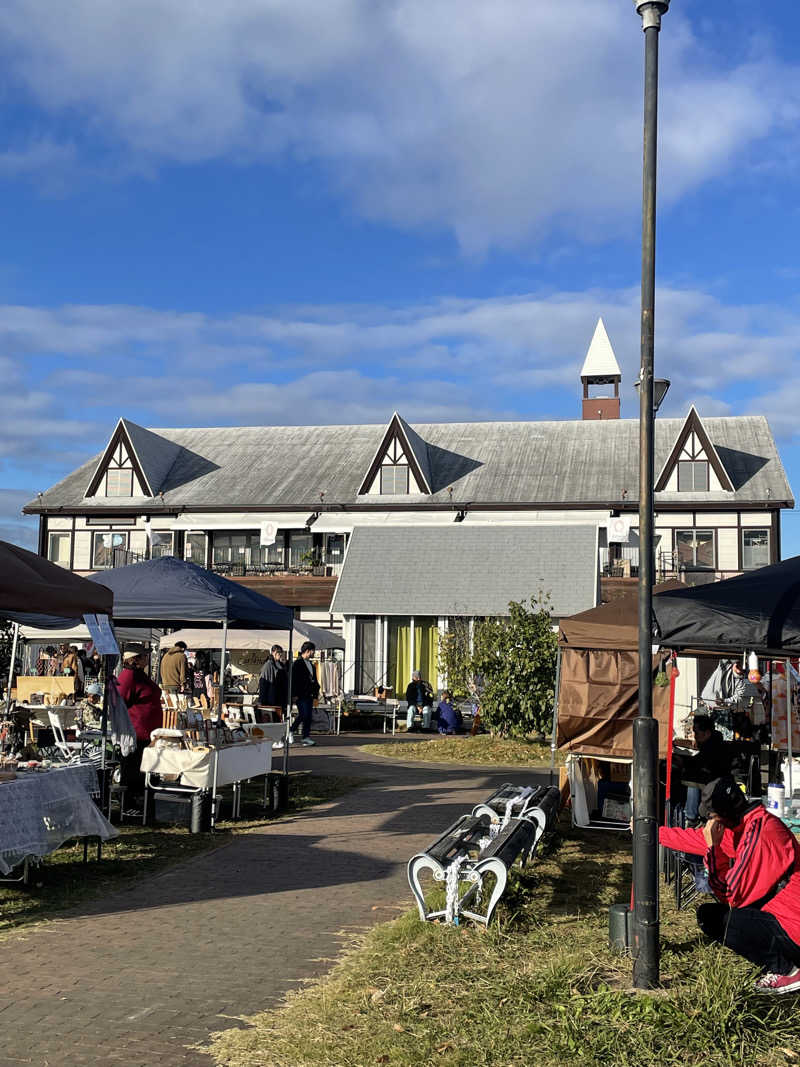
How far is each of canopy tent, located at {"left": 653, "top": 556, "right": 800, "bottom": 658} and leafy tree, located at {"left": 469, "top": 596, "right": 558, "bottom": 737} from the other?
11926 millimetres

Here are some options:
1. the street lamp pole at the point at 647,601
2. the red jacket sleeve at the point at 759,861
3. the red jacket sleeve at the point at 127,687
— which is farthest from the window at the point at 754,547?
the red jacket sleeve at the point at 759,861

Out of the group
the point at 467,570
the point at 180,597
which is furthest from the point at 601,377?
the point at 180,597

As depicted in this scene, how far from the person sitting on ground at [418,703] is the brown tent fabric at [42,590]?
689 inches

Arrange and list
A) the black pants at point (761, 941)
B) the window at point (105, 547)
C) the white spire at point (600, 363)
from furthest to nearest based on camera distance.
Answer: the white spire at point (600, 363)
the window at point (105, 547)
the black pants at point (761, 941)

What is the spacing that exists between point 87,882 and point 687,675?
25519 millimetres

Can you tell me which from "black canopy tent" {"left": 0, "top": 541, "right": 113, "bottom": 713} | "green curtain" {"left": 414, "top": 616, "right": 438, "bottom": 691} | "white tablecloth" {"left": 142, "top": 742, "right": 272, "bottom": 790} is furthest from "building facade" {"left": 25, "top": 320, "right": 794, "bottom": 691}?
"black canopy tent" {"left": 0, "top": 541, "right": 113, "bottom": 713}

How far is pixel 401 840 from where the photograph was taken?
443 inches

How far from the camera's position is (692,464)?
128ft

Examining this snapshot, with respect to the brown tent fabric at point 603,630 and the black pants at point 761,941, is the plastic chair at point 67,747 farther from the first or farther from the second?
the black pants at point 761,941

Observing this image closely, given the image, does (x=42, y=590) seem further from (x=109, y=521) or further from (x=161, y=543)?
(x=109, y=521)

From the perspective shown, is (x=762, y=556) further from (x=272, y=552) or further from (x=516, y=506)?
(x=272, y=552)

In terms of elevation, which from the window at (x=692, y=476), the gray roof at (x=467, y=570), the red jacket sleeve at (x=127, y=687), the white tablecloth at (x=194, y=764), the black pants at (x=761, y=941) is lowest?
the black pants at (x=761, y=941)

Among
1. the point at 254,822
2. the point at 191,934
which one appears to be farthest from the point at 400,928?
the point at 254,822

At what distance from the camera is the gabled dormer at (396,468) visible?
135 ft
